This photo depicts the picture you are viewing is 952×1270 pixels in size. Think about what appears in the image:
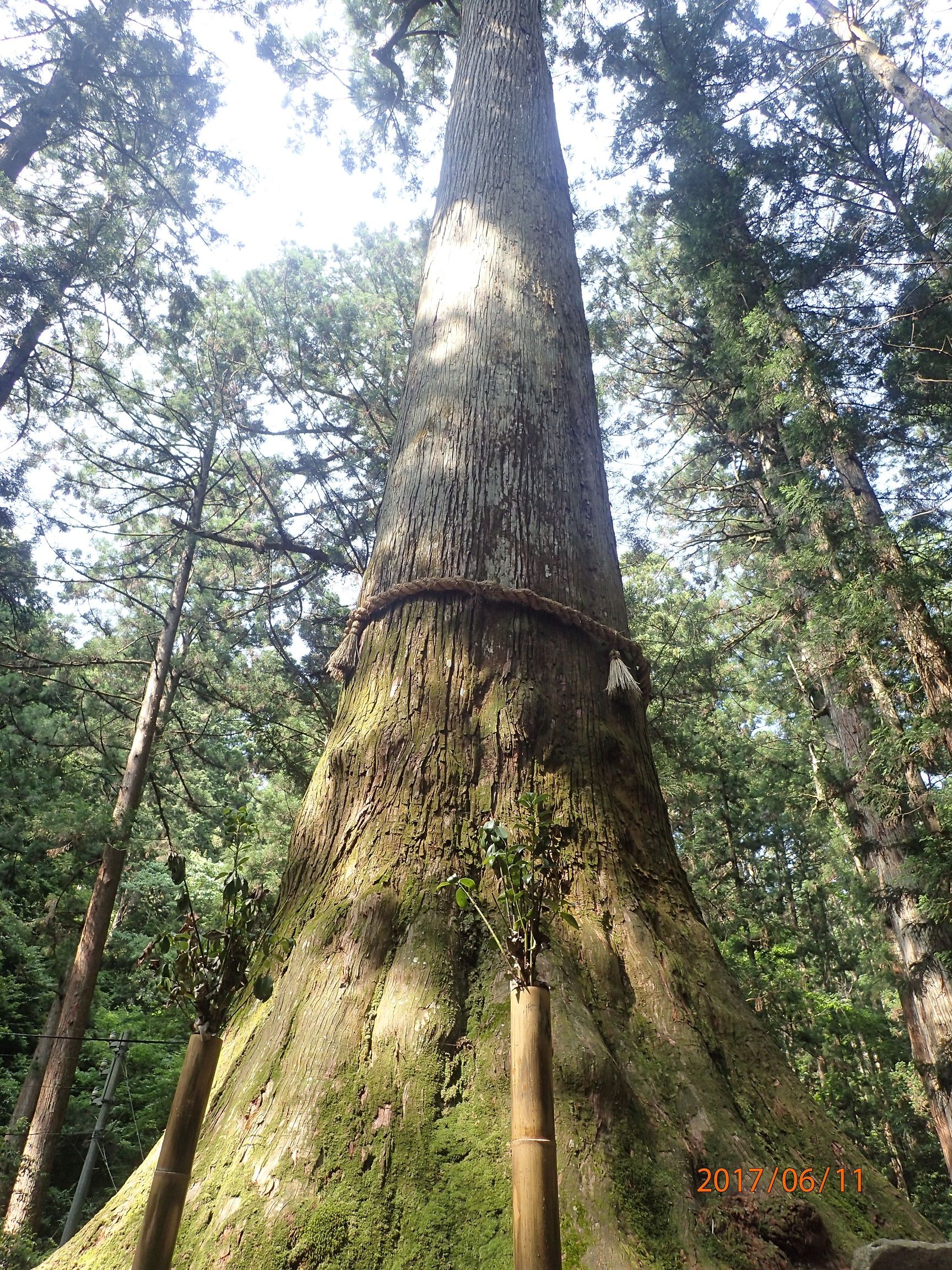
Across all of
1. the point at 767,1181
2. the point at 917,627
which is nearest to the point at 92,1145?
the point at 767,1181

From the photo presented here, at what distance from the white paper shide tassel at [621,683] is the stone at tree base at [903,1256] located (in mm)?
1259

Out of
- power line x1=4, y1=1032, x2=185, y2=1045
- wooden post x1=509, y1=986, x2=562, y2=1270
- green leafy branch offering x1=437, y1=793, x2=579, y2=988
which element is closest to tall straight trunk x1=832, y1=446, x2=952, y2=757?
green leafy branch offering x1=437, y1=793, x2=579, y2=988

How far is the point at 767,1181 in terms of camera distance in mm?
1261


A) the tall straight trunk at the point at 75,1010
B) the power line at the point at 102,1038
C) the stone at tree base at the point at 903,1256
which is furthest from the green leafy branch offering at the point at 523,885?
the tall straight trunk at the point at 75,1010

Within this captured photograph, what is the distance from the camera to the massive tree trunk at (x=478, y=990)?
1168mm

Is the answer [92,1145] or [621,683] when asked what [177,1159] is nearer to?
[621,683]

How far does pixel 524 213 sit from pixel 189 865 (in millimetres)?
12240

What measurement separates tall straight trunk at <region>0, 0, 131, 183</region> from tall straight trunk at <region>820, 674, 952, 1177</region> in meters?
8.16

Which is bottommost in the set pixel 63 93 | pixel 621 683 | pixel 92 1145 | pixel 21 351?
pixel 92 1145

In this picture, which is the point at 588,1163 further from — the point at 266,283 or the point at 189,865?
the point at 189,865

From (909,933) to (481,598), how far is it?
17.6 feet

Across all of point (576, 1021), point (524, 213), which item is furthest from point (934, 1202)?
point (524, 213)

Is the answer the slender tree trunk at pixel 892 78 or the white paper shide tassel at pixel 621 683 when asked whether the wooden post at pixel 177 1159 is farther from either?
the slender tree trunk at pixel 892 78

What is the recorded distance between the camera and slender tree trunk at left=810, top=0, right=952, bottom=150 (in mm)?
5426
